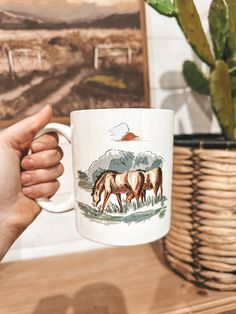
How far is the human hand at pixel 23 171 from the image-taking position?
0.46 m

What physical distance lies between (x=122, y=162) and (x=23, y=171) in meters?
0.20

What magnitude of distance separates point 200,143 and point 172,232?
0.62 ft

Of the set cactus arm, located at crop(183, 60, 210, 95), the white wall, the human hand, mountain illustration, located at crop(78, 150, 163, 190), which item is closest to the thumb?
the human hand

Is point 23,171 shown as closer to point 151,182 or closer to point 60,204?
point 60,204

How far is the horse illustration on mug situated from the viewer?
1.23ft

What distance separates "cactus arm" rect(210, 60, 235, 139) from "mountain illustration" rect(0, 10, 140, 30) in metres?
0.27

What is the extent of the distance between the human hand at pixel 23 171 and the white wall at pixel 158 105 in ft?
0.70

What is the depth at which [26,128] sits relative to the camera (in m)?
0.47

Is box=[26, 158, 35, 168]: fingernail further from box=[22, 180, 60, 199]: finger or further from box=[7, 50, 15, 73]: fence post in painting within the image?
box=[7, 50, 15, 73]: fence post in painting

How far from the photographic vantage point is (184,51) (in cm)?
77

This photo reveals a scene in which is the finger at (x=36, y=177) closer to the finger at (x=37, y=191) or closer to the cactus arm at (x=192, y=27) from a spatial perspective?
the finger at (x=37, y=191)

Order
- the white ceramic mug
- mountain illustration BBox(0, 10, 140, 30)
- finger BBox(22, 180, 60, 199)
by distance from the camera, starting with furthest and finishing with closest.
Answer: mountain illustration BBox(0, 10, 140, 30)
finger BBox(22, 180, 60, 199)
the white ceramic mug

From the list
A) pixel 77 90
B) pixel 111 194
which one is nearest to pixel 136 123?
pixel 111 194

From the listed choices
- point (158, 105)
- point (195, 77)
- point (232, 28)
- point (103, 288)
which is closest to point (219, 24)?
point (232, 28)
